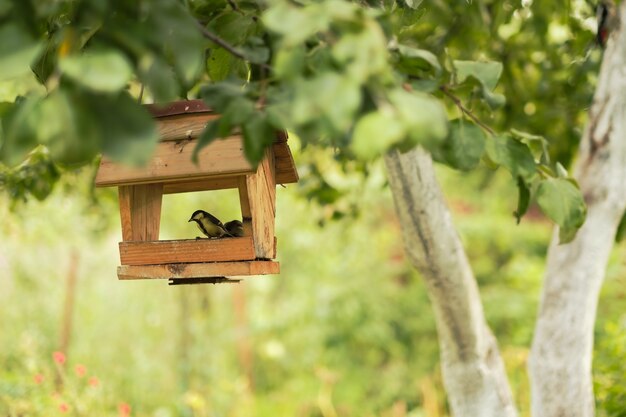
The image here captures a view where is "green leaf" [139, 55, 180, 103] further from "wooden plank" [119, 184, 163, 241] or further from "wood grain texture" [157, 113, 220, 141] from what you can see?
"wooden plank" [119, 184, 163, 241]

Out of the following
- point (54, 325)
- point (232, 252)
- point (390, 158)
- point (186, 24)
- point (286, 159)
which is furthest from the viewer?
point (54, 325)

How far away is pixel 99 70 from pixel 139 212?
1.03m

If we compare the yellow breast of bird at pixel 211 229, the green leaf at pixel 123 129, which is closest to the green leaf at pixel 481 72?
the yellow breast of bird at pixel 211 229

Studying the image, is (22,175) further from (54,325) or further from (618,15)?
(54,325)

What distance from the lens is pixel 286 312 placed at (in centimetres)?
647

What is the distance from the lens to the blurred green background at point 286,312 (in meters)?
5.49

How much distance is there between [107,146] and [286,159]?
3.51 ft

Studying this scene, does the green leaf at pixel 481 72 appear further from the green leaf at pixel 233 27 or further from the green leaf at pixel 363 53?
the green leaf at pixel 363 53

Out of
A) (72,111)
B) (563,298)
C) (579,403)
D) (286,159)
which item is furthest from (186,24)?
(579,403)

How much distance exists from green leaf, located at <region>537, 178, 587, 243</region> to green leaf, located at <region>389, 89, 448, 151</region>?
72cm

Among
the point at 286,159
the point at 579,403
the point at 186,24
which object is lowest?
Result: the point at 579,403

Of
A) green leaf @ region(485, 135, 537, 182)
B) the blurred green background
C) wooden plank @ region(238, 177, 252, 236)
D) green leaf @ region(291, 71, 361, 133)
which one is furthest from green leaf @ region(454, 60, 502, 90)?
the blurred green background

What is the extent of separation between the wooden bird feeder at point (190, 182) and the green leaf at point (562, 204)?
0.58 metres

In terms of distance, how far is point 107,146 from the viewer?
0.83 metres
